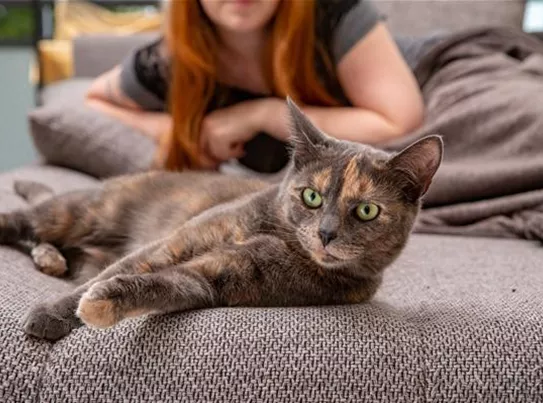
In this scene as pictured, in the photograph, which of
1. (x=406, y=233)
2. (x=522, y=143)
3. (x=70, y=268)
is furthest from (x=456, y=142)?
(x=70, y=268)

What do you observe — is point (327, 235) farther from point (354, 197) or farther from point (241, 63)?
point (241, 63)

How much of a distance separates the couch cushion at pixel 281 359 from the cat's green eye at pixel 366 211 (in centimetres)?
13

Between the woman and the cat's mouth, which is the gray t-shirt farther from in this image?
the cat's mouth

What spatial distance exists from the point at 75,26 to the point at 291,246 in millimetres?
2711

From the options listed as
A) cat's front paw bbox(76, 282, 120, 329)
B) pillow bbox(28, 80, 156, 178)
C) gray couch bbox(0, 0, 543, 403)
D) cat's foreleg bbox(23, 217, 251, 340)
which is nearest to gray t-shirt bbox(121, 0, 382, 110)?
pillow bbox(28, 80, 156, 178)

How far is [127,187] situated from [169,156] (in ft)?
1.10

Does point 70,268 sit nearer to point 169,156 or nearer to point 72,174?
point 169,156

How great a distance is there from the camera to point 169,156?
5.56ft

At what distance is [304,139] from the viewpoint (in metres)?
0.99

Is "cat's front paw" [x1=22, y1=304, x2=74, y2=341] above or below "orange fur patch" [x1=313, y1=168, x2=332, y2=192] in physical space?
below

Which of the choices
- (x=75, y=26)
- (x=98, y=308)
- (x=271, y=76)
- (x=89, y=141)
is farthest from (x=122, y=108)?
(x=75, y=26)

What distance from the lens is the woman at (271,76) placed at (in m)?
1.60

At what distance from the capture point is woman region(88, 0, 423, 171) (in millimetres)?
Result: 1601

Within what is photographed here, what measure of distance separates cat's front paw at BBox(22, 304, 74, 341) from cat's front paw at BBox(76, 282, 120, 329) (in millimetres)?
81
